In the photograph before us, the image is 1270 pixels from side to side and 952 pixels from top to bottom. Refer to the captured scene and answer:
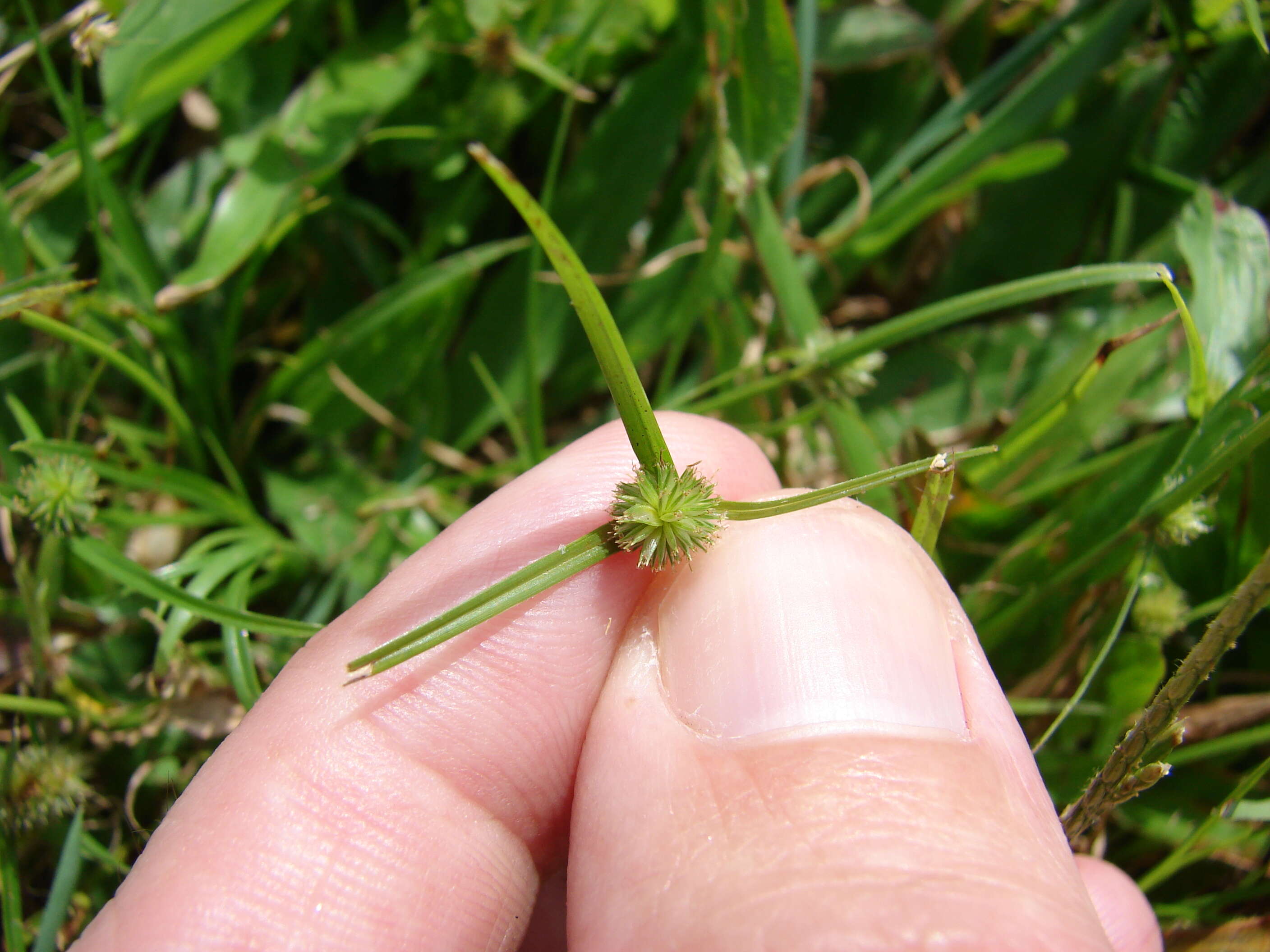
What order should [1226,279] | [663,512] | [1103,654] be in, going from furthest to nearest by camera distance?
[1226,279]
[1103,654]
[663,512]

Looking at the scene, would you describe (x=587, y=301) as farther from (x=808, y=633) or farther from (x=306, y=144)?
(x=306, y=144)

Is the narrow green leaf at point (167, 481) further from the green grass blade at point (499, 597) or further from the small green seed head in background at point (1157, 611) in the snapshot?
the small green seed head in background at point (1157, 611)

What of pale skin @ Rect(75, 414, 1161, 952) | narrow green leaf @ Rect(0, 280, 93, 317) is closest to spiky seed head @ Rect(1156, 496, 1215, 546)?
pale skin @ Rect(75, 414, 1161, 952)

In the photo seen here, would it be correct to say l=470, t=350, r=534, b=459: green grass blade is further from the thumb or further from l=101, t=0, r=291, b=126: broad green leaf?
l=101, t=0, r=291, b=126: broad green leaf

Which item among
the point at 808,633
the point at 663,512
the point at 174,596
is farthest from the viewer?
the point at 174,596

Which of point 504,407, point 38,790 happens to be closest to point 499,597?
point 504,407

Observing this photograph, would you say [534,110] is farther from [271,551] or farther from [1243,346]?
[1243,346]
